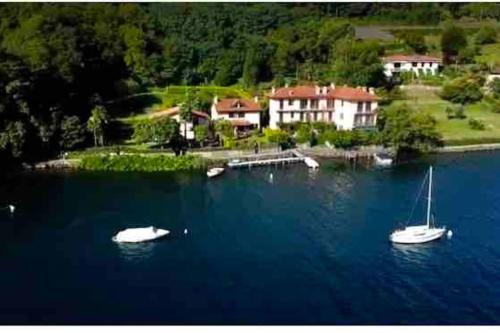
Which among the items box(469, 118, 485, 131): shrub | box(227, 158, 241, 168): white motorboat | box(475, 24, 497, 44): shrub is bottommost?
box(227, 158, 241, 168): white motorboat

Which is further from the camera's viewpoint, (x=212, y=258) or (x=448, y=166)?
(x=448, y=166)

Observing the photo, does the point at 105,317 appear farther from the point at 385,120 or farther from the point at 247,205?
the point at 385,120

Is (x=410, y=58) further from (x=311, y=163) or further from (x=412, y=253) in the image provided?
(x=412, y=253)

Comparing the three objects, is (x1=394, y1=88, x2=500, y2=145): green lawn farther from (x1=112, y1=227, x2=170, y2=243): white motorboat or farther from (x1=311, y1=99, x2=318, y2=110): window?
(x1=112, y1=227, x2=170, y2=243): white motorboat

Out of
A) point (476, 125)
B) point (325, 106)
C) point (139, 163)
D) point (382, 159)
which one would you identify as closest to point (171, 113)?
point (139, 163)

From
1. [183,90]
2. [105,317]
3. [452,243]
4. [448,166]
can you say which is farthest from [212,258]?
[183,90]

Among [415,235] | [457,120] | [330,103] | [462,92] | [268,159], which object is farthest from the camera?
[462,92]

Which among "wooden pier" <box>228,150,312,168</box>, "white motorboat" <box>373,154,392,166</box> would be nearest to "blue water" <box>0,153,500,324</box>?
"wooden pier" <box>228,150,312,168</box>
